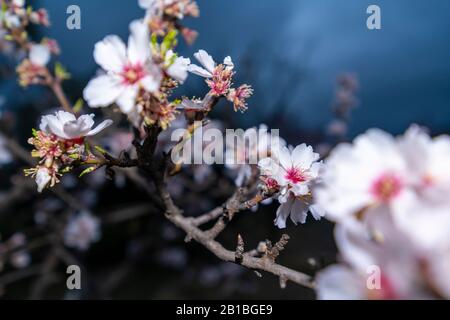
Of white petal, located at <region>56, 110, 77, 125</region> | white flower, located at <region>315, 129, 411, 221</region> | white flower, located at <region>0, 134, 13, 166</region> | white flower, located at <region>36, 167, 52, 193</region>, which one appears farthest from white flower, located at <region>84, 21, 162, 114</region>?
white flower, located at <region>0, 134, 13, 166</region>

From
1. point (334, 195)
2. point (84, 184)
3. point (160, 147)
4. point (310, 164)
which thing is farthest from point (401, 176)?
point (84, 184)

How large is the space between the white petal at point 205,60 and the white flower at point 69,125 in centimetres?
30

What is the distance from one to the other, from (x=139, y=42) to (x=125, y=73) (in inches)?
3.0

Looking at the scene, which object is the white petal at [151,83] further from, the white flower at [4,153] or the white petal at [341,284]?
the white flower at [4,153]

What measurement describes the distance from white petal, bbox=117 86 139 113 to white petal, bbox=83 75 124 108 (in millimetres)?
19

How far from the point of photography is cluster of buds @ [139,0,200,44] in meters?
1.28

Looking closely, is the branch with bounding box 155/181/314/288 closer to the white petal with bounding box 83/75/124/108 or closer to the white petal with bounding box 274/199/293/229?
the white petal with bounding box 274/199/293/229

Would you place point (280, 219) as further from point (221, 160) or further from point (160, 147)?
point (160, 147)

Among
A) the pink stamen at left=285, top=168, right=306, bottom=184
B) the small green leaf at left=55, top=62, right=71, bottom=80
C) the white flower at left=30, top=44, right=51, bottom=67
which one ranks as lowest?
the pink stamen at left=285, top=168, right=306, bottom=184

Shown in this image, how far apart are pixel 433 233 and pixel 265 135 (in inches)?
32.0

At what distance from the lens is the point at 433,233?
0.50 m

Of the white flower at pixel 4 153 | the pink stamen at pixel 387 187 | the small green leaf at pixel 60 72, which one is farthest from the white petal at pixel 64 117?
the white flower at pixel 4 153

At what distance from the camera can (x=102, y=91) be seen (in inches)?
32.0

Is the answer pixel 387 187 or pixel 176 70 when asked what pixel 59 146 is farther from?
pixel 387 187
